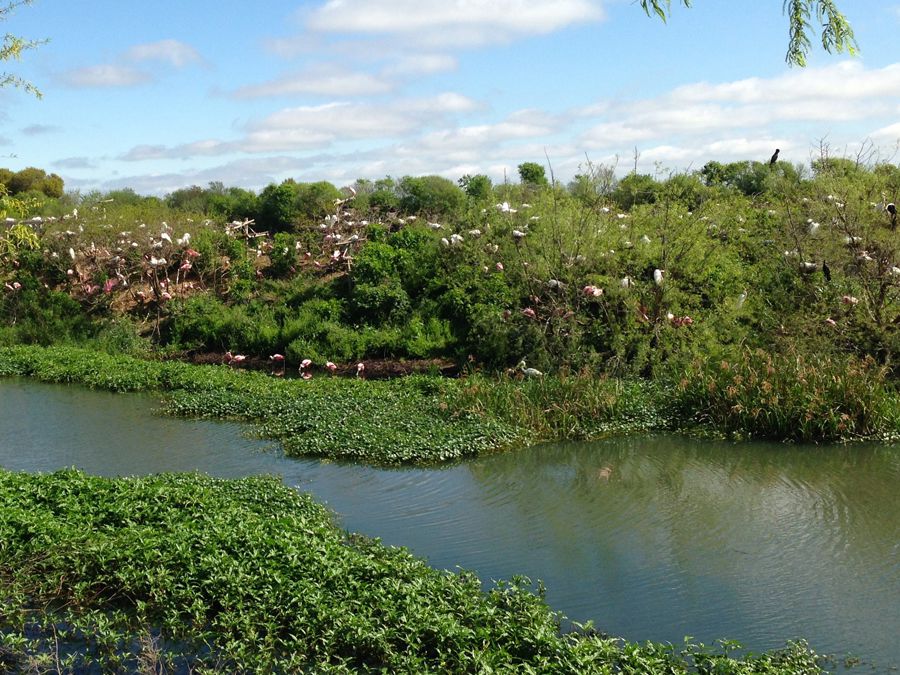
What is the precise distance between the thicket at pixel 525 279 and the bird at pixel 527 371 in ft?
1.25

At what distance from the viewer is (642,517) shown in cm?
873

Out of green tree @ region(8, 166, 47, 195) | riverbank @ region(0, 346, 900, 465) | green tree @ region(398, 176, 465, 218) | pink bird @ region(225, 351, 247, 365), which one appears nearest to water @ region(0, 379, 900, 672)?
riverbank @ region(0, 346, 900, 465)

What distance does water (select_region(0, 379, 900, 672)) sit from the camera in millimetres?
6691

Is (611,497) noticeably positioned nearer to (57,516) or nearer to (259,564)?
(259,564)

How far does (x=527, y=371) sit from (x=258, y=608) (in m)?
7.36

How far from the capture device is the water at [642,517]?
669cm

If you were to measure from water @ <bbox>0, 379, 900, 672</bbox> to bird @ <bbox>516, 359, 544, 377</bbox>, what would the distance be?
1881mm

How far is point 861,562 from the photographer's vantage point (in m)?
7.54

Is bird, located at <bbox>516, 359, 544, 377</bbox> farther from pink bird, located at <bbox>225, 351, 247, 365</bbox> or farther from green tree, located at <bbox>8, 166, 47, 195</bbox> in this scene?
green tree, located at <bbox>8, 166, 47, 195</bbox>

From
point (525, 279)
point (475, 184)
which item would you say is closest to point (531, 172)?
point (475, 184)

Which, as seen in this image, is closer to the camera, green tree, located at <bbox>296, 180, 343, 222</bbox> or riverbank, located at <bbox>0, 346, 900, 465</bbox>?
riverbank, located at <bbox>0, 346, 900, 465</bbox>

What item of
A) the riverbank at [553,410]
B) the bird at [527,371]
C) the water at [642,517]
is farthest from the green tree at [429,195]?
the water at [642,517]

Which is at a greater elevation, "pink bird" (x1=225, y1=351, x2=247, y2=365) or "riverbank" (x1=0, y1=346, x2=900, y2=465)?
"pink bird" (x1=225, y1=351, x2=247, y2=365)

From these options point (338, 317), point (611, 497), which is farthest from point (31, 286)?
point (611, 497)
